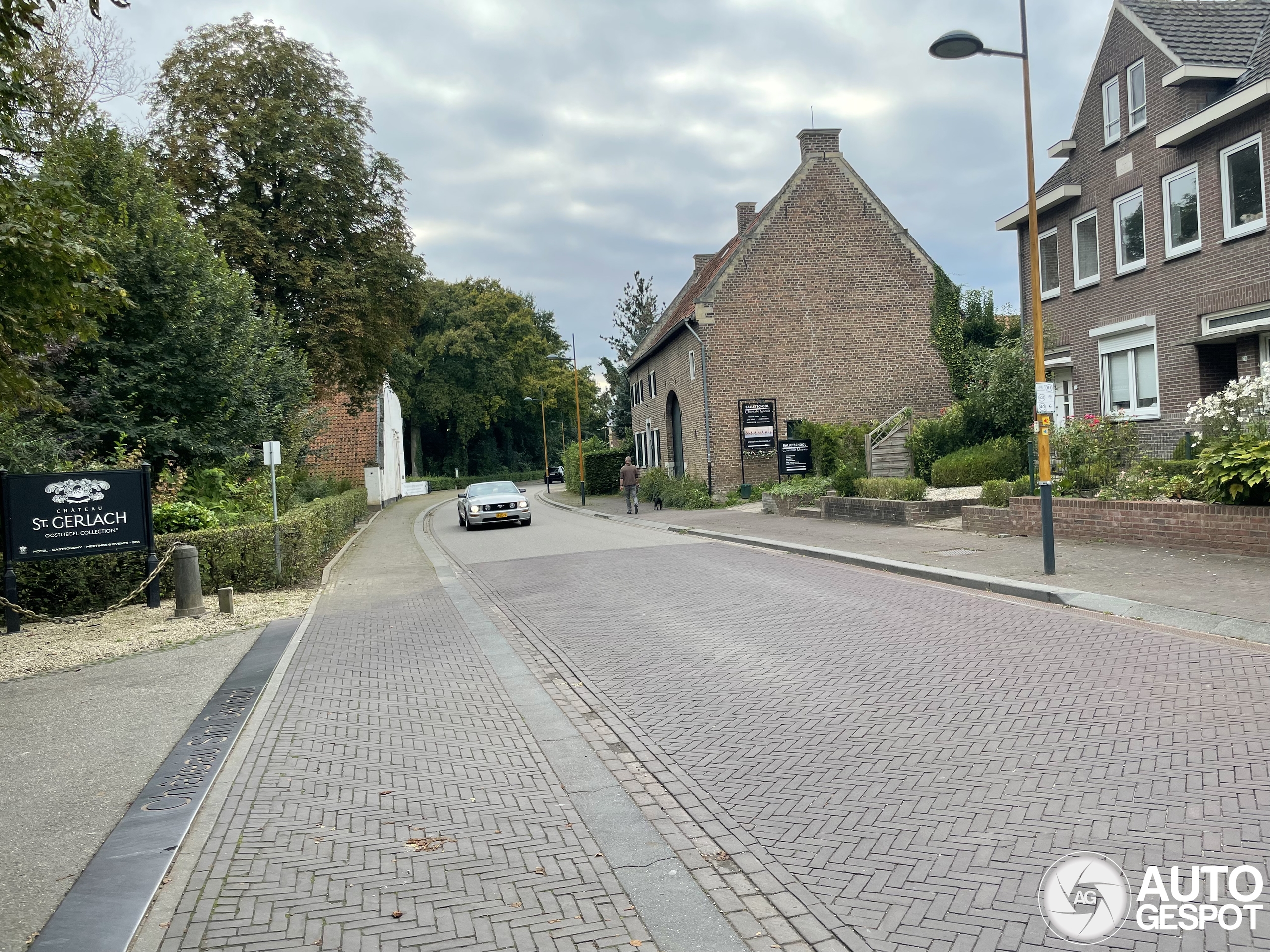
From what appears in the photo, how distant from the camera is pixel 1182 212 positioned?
17.8 metres

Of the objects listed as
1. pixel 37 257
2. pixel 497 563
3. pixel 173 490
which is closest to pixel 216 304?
pixel 173 490

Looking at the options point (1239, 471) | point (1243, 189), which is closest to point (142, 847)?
point (1239, 471)

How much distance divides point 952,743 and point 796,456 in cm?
2347

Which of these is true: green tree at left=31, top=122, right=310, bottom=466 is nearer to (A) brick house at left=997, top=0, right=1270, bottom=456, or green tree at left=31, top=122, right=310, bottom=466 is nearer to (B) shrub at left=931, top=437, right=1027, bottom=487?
(B) shrub at left=931, top=437, right=1027, bottom=487

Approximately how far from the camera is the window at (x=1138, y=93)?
61.2 feet

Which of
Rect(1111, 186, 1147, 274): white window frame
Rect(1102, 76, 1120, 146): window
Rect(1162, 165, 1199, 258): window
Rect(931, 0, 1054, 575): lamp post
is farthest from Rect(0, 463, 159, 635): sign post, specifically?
Rect(1102, 76, 1120, 146): window

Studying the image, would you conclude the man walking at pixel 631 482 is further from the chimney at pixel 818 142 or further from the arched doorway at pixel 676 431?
the chimney at pixel 818 142

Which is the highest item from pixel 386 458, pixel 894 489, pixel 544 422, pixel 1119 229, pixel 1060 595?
pixel 1119 229

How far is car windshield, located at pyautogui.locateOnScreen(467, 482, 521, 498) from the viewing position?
28.4 m

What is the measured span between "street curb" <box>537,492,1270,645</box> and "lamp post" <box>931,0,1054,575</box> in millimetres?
857

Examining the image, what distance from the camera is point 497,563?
1728cm

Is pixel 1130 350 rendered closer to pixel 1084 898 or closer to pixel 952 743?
pixel 952 743

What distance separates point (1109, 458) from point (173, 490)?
621 inches

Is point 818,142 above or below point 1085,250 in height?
above
